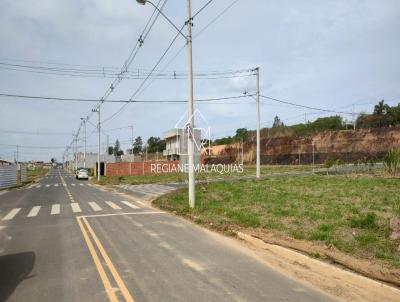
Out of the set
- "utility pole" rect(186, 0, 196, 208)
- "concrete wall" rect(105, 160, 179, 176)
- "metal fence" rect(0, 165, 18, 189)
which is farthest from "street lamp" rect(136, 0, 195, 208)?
"concrete wall" rect(105, 160, 179, 176)

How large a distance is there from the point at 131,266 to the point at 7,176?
42326 mm

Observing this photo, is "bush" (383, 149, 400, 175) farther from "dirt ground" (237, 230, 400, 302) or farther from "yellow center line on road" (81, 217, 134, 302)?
"yellow center line on road" (81, 217, 134, 302)

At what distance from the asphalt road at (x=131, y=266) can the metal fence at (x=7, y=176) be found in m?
31.9

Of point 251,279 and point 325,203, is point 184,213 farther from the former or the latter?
point 251,279

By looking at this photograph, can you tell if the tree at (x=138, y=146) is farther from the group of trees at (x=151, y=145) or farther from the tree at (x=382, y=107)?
the tree at (x=382, y=107)

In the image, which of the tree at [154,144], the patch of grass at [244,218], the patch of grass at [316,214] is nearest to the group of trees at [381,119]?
the patch of grass at [316,214]

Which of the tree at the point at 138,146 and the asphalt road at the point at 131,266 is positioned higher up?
the tree at the point at 138,146

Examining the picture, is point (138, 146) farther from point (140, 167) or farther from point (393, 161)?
point (393, 161)

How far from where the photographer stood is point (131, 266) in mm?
8477

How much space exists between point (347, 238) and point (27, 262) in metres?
7.44

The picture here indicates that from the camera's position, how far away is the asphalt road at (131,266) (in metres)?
6.77

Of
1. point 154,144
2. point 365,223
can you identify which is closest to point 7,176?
point 365,223

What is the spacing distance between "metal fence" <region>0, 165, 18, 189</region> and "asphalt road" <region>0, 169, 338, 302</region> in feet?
105

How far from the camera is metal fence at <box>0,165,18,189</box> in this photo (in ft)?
142
